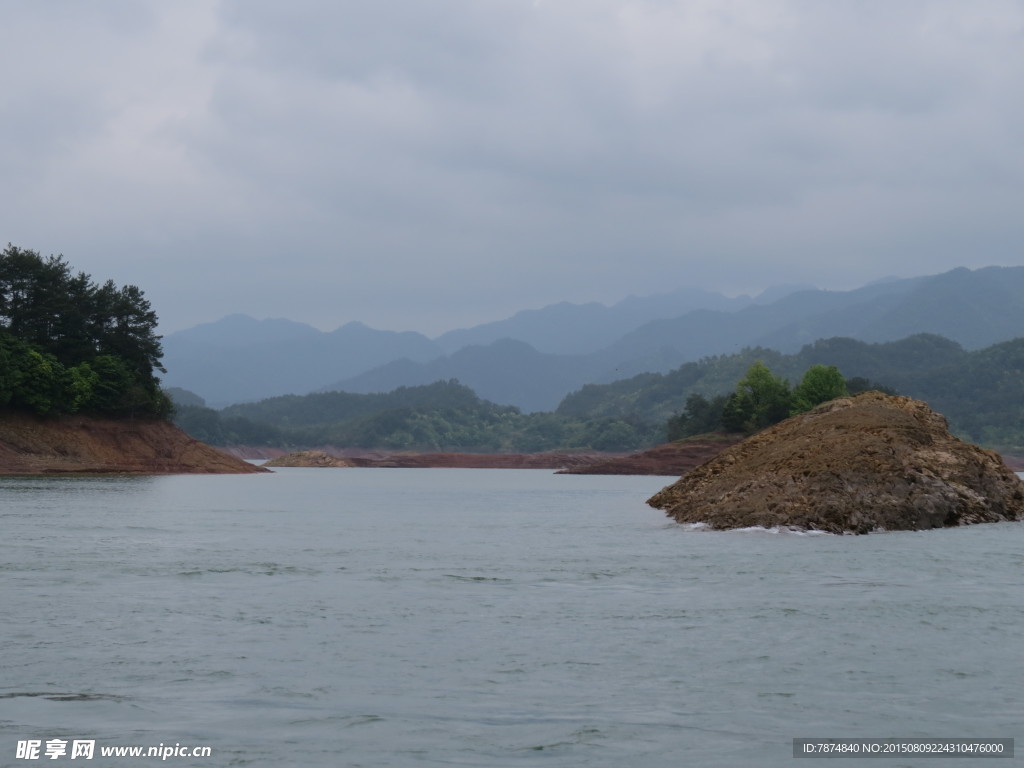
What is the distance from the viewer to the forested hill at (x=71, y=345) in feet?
311

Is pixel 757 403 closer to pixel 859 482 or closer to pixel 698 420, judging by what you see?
pixel 698 420

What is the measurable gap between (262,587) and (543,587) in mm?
5454

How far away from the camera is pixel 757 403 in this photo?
13562cm

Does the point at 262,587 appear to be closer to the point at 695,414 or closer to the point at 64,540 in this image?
the point at 64,540

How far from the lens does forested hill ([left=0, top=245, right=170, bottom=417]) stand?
311 feet

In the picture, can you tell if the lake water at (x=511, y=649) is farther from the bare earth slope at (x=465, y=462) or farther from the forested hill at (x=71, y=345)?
the bare earth slope at (x=465, y=462)

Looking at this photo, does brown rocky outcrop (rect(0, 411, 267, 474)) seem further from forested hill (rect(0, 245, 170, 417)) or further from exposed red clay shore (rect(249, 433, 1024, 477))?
exposed red clay shore (rect(249, 433, 1024, 477))

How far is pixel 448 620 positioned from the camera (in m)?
16.9

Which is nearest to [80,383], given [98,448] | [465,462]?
[98,448]

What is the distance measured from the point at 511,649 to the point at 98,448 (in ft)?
302

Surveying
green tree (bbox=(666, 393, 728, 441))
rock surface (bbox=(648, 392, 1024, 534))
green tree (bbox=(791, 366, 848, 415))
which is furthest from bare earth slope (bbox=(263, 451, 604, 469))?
rock surface (bbox=(648, 392, 1024, 534))

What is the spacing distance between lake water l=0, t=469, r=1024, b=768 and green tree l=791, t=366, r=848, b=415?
327ft

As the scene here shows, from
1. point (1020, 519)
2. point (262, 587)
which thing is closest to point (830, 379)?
point (1020, 519)

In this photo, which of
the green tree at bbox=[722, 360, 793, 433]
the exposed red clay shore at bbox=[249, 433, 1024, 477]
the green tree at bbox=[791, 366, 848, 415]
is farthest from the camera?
the exposed red clay shore at bbox=[249, 433, 1024, 477]
